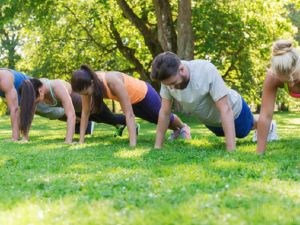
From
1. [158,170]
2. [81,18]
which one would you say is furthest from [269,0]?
[158,170]

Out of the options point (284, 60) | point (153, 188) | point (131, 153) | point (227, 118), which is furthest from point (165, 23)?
point (153, 188)

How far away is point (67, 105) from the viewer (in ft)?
28.7

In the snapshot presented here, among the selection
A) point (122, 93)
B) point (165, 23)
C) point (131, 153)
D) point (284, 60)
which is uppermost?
point (165, 23)

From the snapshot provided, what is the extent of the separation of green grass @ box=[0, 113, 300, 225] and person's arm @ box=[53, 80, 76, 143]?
200cm

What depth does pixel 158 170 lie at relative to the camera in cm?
504

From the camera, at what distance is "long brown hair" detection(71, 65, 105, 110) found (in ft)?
23.9

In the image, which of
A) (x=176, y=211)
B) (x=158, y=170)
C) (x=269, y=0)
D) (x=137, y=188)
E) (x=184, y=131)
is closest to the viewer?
(x=176, y=211)

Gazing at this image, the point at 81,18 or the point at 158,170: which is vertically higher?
the point at 81,18

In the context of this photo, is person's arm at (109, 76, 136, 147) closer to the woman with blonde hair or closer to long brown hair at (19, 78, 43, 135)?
long brown hair at (19, 78, 43, 135)

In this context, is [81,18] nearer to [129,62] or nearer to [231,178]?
[129,62]

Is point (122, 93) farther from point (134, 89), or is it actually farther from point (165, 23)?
point (165, 23)

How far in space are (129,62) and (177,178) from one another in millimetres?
24340

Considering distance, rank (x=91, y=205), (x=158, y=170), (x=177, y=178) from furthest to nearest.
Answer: (x=158, y=170), (x=177, y=178), (x=91, y=205)

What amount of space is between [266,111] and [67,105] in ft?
13.5
